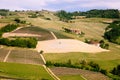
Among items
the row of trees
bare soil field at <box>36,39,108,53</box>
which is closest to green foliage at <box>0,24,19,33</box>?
bare soil field at <box>36,39,108,53</box>

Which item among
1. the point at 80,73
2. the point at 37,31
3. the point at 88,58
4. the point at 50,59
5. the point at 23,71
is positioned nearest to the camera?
the point at 23,71

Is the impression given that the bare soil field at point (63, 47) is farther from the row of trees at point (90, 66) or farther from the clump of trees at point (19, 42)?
the row of trees at point (90, 66)

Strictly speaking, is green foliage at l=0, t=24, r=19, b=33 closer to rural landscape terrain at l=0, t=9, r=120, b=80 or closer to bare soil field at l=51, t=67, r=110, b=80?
rural landscape terrain at l=0, t=9, r=120, b=80

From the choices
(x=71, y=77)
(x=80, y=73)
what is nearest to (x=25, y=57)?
(x=80, y=73)

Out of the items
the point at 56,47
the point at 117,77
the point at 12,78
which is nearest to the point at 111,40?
the point at 56,47

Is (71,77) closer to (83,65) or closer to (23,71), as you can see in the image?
(23,71)

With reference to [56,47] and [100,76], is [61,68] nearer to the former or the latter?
[100,76]

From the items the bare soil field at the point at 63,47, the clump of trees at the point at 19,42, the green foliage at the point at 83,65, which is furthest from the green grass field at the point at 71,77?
the clump of trees at the point at 19,42
